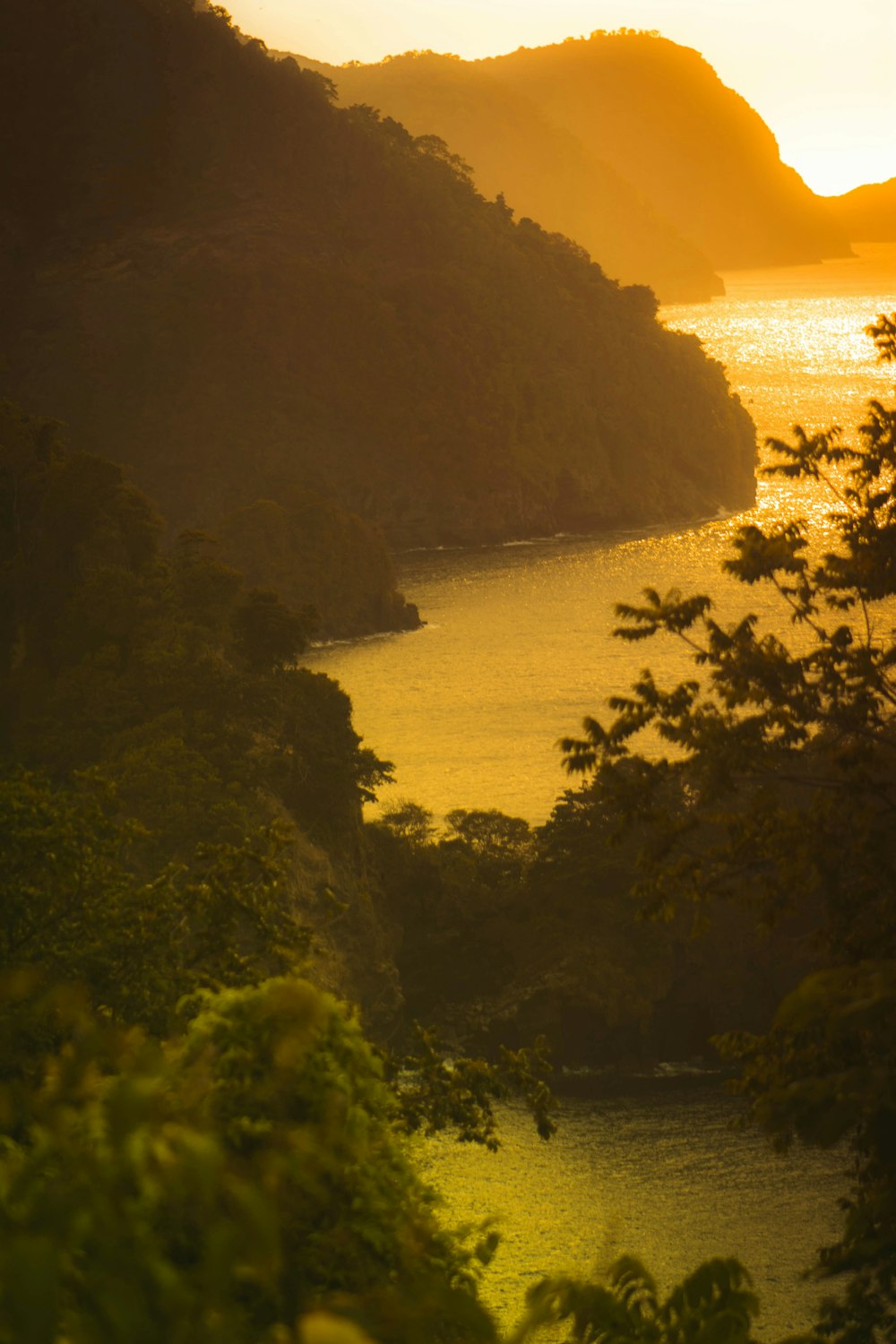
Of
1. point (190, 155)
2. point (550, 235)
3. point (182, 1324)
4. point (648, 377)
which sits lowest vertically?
point (182, 1324)

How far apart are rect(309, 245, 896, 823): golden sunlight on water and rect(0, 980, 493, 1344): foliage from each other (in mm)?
35591

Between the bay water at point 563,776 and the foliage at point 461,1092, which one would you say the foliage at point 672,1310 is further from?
the foliage at point 461,1092

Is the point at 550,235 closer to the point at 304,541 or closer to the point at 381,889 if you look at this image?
the point at 304,541

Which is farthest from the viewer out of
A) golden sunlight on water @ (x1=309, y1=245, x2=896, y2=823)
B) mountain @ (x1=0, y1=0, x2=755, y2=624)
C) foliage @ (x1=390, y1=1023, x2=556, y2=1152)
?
mountain @ (x1=0, y1=0, x2=755, y2=624)

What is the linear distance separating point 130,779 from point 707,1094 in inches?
547

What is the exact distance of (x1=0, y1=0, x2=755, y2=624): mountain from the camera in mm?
109312

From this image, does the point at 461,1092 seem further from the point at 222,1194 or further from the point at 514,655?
the point at 514,655

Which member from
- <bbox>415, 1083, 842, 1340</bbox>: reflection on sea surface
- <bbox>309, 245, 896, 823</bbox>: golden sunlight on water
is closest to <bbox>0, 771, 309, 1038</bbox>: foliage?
<bbox>415, 1083, 842, 1340</bbox>: reflection on sea surface

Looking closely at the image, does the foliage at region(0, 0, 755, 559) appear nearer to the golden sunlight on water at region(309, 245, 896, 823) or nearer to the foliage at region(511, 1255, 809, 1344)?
the golden sunlight on water at region(309, 245, 896, 823)

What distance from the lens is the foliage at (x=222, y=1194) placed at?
4.26 m

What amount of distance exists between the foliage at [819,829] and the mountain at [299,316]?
3610 inches

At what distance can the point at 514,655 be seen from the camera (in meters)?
72.5

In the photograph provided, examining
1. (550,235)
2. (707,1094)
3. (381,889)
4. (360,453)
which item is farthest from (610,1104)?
(550,235)

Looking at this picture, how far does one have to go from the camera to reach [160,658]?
32844 mm
